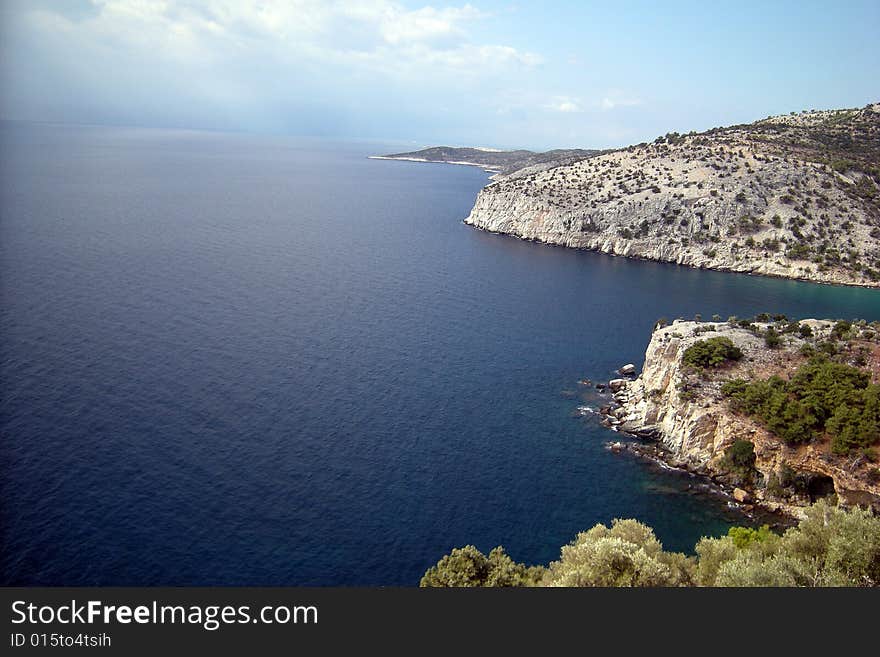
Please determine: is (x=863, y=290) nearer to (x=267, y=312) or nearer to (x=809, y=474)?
(x=809, y=474)

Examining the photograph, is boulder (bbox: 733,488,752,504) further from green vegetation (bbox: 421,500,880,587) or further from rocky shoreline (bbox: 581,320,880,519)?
green vegetation (bbox: 421,500,880,587)

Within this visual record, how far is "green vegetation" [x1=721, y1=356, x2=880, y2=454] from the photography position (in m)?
46.8

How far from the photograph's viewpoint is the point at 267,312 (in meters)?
75.6

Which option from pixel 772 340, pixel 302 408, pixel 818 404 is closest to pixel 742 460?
pixel 818 404

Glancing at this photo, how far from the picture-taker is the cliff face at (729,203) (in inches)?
4636

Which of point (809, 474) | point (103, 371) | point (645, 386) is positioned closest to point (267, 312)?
point (103, 371)

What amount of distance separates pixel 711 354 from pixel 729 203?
83.3 m

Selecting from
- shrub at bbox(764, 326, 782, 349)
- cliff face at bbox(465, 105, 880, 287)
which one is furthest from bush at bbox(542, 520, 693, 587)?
cliff face at bbox(465, 105, 880, 287)

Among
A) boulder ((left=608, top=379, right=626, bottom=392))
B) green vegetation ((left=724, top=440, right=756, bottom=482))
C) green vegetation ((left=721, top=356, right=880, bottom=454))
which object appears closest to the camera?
green vegetation ((left=721, top=356, right=880, bottom=454))

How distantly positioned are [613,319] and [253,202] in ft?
358

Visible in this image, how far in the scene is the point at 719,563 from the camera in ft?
92.9

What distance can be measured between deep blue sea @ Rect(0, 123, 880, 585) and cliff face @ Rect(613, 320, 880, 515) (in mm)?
4306

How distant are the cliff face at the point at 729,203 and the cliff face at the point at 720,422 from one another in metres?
60.1

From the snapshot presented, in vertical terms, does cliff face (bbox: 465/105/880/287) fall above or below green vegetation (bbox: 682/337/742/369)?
above
